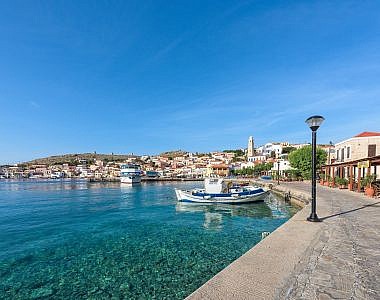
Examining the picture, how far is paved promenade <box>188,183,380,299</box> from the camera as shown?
3623 millimetres

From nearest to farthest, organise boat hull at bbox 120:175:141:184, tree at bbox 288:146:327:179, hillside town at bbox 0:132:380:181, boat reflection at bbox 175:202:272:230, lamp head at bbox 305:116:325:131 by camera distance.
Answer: lamp head at bbox 305:116:325:131
boat reflection at bbox 175:202:272:230
hillside town at bbox 0:132:380:181
tree at bbox 288:146:327:179
boat hull at bbox 120:175:141:184

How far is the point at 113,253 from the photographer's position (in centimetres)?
930

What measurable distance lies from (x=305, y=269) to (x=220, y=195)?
19.7 meters

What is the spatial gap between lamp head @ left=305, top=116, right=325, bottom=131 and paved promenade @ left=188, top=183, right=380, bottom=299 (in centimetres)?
367

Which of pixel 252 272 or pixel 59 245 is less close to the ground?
pixel 252 272

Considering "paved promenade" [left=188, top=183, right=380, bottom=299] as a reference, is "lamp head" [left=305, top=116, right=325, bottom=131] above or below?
above

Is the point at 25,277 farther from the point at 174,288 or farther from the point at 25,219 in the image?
the point at 25,219

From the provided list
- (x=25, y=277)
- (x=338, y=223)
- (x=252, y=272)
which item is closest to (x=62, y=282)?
(x=25, y=277)

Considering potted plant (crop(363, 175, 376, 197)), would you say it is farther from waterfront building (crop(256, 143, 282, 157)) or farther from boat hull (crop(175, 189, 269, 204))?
waterfront building (crop(256, 143, 282, 157))

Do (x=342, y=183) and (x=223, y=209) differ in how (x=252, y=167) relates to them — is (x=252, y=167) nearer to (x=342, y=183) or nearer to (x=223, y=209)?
(x=342, y=183)

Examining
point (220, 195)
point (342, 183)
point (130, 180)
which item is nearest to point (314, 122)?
point (220, 195)

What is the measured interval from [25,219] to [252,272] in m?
20.3

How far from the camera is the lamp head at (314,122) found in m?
8.45

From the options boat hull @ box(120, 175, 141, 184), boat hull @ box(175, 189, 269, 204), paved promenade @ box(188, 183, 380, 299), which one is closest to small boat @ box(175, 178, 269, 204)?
boat hull @ box(175, 189, 269, 204)
